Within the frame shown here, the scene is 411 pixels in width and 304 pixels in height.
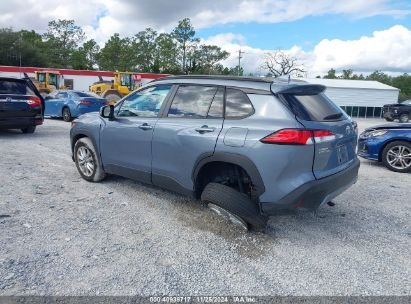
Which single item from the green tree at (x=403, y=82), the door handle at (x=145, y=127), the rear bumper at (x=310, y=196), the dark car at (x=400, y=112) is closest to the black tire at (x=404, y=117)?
the dark car at (x=400, y=112)

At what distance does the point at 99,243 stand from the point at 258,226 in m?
1.65

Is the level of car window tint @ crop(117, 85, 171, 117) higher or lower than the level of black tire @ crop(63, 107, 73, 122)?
higher

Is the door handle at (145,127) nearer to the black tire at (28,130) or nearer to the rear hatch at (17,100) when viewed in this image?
the rear hatch at (17,100)

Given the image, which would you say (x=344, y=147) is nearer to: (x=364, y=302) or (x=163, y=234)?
(x=364, y=302)

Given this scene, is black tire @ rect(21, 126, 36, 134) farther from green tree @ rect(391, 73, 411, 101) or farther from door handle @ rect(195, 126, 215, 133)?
green tree @ rect(391, 73, 411, 101)

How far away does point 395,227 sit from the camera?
428 cm

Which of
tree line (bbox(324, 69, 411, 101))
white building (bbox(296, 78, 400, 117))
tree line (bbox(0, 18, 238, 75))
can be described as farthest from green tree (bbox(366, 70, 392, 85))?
white building (bbox(296, 78, 400, 117))

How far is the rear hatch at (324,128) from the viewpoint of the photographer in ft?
11.3

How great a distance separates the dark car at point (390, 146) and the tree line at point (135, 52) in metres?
65.6

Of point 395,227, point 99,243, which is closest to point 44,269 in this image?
point 99,243

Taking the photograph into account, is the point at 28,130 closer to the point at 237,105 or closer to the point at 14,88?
the point at 14,88

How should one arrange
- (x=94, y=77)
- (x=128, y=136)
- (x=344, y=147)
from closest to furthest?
1. (x=344, y=147)
2. (x=128, y=136)
3. (x=94, y=77)

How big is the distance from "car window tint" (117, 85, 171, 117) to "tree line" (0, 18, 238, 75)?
6739 cm

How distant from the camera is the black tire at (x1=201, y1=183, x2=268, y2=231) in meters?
3.56
